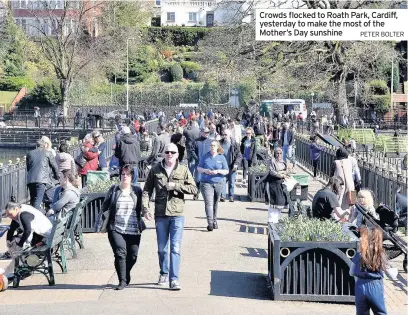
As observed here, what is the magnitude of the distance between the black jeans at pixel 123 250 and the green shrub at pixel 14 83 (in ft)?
226

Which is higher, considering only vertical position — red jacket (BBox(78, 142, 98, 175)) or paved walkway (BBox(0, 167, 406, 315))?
red jacket (BBox(78, 142, 98, 175))

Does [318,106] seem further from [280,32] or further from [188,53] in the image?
[280,32]

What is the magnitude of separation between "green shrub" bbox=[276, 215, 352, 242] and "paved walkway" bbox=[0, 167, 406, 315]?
0.72 meters

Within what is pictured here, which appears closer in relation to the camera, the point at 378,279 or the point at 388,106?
the point at 378,279

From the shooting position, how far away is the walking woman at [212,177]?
1550cm

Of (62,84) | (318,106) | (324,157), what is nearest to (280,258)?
(324,157)

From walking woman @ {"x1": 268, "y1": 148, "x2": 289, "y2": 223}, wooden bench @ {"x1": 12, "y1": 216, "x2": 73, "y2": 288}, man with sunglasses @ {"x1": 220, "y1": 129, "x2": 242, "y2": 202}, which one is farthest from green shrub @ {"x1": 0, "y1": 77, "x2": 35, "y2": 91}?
wooden bench @ {"x1": 12, "y1": 216, "x2": 73, "y2": 288}

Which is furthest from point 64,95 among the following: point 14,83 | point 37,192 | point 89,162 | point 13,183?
point 37,192

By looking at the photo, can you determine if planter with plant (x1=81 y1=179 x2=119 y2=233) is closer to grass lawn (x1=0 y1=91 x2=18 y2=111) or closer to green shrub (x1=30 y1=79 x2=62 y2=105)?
green shrub (x1=30 y1=79 x2=62 y2=105)

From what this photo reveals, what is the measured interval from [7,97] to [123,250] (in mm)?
68644

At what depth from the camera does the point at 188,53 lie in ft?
306

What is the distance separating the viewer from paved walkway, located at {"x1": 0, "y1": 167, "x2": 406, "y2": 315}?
394 inches

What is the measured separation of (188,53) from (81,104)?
1884 centimetres

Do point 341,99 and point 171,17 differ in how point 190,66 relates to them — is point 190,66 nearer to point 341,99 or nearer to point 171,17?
point 171,17
